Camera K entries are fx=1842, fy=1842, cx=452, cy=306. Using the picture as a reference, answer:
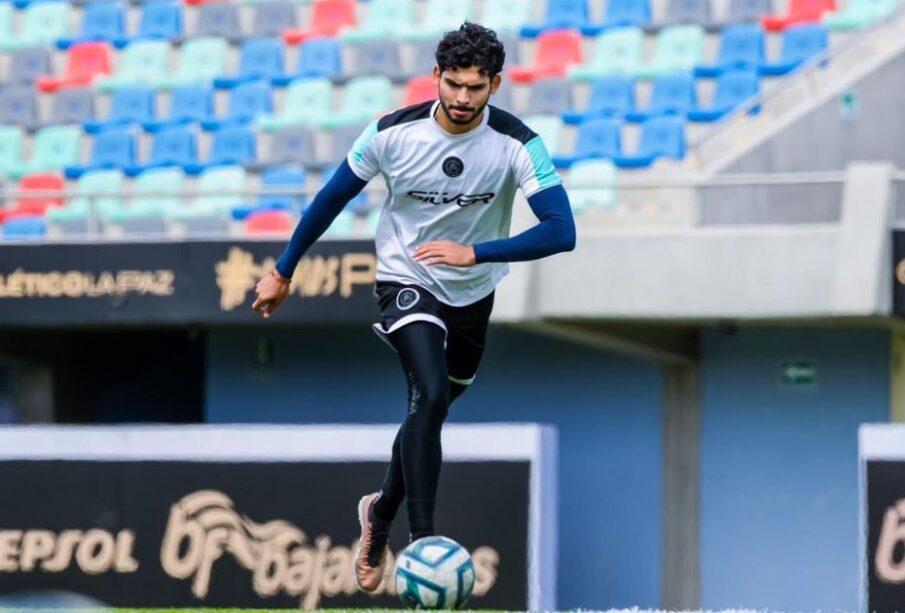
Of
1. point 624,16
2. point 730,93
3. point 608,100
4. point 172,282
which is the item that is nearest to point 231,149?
point 172,282

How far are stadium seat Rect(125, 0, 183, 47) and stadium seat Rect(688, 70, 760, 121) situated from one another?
644 centimetres

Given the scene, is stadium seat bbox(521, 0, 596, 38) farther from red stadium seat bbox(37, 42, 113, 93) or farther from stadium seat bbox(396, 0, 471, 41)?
red stadium seat bbox(37, 42, 113, 93)

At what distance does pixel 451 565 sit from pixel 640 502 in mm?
10440

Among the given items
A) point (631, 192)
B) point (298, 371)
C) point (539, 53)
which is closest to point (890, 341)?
point (631, 192)

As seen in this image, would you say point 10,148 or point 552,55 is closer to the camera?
point 552,55

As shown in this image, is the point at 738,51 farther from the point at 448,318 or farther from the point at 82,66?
the point at 448,318

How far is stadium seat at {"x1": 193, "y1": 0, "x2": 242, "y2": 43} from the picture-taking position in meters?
20.0

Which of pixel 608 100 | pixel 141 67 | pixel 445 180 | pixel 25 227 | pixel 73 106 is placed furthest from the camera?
pixel 141 67

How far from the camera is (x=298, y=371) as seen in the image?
18.3 meters

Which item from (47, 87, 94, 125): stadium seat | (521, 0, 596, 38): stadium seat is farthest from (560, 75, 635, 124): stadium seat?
(47, 87, 94, 125): stadium seat

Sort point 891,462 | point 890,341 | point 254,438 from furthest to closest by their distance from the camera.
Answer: point 890,341
point 254,438
point 891,462

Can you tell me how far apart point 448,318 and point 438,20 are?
40.5ft

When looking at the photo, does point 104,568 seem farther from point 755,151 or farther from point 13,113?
point 13,113

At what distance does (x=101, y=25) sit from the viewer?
68.2 ft
